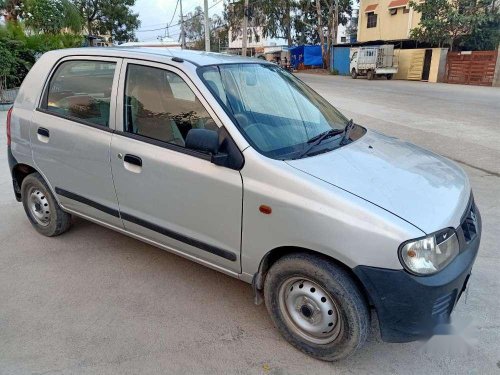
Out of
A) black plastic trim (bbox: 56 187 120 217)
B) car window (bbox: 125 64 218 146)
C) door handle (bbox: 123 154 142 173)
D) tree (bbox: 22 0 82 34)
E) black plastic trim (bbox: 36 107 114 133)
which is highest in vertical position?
tree (bbox: 22 0 82 34)

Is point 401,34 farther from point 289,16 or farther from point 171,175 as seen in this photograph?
point 171,175

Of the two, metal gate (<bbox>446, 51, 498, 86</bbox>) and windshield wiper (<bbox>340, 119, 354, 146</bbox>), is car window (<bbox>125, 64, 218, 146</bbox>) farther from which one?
metal gate (<bbox>446, 51, 498, 86</bbox>)

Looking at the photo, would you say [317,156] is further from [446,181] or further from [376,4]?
[376,4]

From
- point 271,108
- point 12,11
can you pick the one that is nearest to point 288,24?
point 12,11

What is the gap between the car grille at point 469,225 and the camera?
8.03ft

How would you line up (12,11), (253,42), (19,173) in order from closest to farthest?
(19,173)
(12,11)
(253,42)

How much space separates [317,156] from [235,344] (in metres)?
1.32

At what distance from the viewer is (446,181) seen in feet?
8.77

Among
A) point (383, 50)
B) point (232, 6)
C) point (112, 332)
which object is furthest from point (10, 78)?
point (232, 6)

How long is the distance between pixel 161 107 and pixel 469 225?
219 centimetres

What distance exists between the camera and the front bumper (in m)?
2.13

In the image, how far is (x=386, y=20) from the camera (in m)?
35.2

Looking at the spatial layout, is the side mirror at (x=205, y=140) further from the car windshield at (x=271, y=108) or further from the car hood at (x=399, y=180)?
the car hood at (x=399, y=180)

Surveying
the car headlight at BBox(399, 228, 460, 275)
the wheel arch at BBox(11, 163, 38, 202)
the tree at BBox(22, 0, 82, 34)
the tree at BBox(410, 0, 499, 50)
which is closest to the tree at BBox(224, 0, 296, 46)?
the tree at BBox(410, 0, 499, 50)
